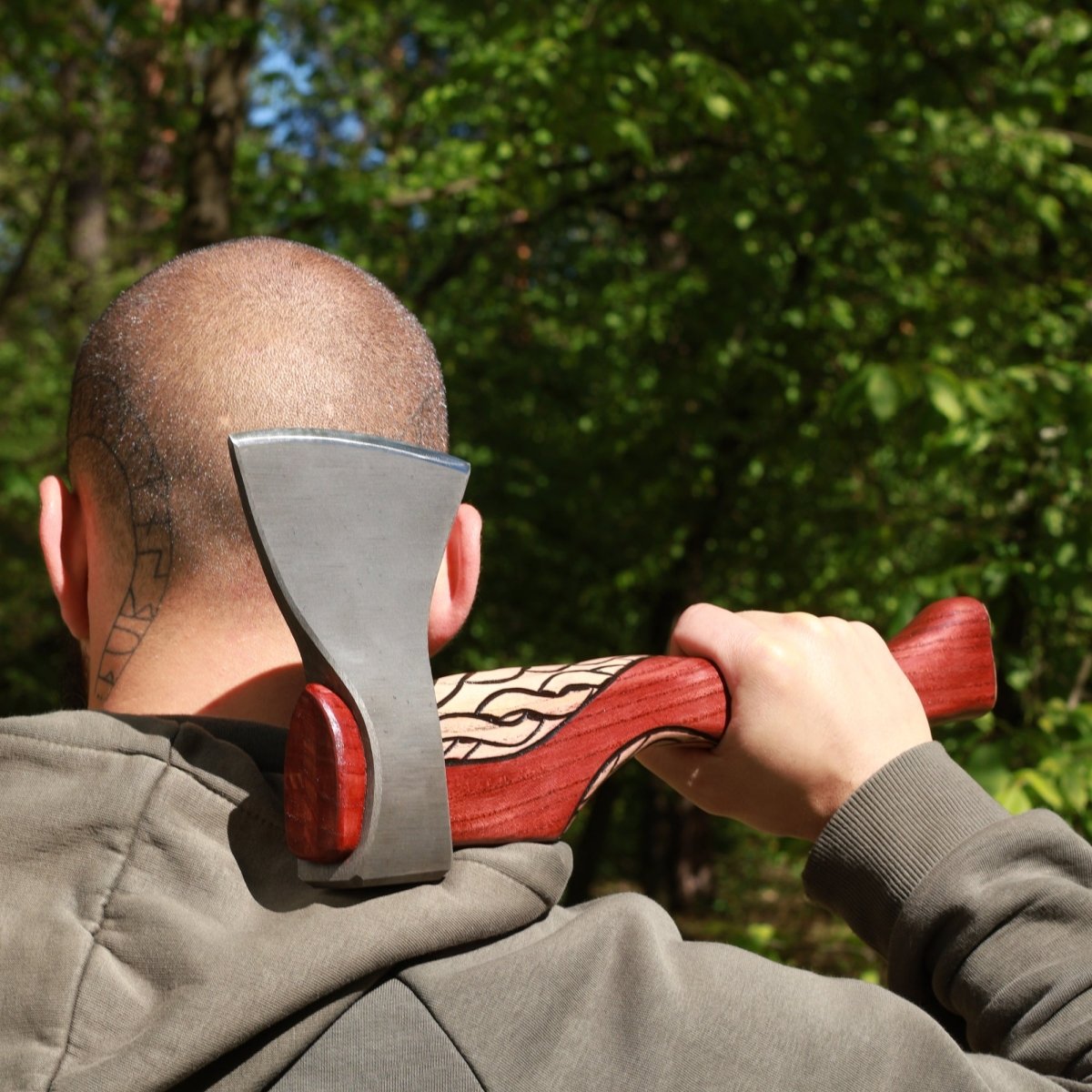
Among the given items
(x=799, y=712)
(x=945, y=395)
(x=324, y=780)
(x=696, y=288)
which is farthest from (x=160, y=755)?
(x=696, y=288)

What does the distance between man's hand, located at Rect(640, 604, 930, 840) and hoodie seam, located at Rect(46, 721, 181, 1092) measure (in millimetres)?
547

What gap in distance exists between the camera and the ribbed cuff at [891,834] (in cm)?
115

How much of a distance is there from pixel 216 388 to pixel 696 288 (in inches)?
253

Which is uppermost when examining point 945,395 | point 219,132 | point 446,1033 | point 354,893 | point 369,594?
point 219,132

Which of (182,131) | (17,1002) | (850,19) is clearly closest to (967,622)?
(17,1002)

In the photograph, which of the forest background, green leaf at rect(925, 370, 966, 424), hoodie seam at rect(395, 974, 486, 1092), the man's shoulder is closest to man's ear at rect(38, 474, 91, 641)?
the man's shoulder

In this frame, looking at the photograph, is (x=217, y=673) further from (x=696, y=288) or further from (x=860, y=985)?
(x=696, y=288)

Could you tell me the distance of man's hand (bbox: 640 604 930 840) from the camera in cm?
122

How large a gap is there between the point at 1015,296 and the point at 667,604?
3501 mm

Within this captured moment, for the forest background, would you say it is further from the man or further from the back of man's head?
the back of man's head

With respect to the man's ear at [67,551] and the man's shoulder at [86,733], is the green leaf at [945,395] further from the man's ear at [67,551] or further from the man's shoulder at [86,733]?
the man's shoulder at [86,733]

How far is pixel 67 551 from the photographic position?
1.32 m

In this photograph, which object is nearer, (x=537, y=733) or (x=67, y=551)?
(x=537, y=733)

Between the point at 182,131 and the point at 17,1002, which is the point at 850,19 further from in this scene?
the point at 17,1002
